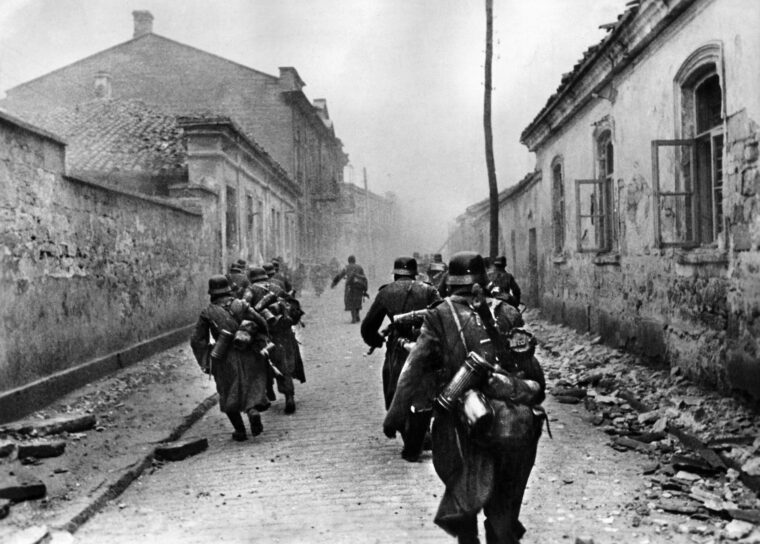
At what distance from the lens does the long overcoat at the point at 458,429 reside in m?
3.54

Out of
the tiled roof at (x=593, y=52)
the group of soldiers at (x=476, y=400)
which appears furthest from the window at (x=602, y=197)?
the group of soldiers at (x=476, y=400)

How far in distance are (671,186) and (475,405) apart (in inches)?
272

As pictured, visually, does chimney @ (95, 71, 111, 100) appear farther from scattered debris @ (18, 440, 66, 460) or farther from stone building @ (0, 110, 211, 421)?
scattered debris @ (18, 440, 66, 460)

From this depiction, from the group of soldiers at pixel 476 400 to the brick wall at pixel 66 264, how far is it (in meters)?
5.38

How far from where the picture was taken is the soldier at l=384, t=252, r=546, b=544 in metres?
3.51

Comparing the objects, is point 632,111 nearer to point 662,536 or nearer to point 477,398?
point 662,536

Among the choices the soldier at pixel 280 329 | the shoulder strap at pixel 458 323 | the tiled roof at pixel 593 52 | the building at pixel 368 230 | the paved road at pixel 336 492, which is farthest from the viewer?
the building at pixel 368 230

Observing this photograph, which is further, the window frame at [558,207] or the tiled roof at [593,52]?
the window frame at [558,207]

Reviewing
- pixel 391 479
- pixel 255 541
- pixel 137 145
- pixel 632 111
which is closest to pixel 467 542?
pixel 255 541

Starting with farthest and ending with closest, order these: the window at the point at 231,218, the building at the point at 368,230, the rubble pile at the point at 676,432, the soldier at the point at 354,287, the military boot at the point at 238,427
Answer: the building at the point at 368,230, the window at the point at 231,218, the soldier at the point at 354,287, the military boot at the point at 238,427, the rubble pile at the point at 676,432

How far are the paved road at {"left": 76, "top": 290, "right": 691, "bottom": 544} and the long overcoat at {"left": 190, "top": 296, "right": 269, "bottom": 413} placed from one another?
0.40m

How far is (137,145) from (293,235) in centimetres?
1362

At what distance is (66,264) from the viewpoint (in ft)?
30.3

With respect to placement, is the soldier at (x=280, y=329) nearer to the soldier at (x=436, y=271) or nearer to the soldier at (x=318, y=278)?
the soldier at (x=436, y=271)
